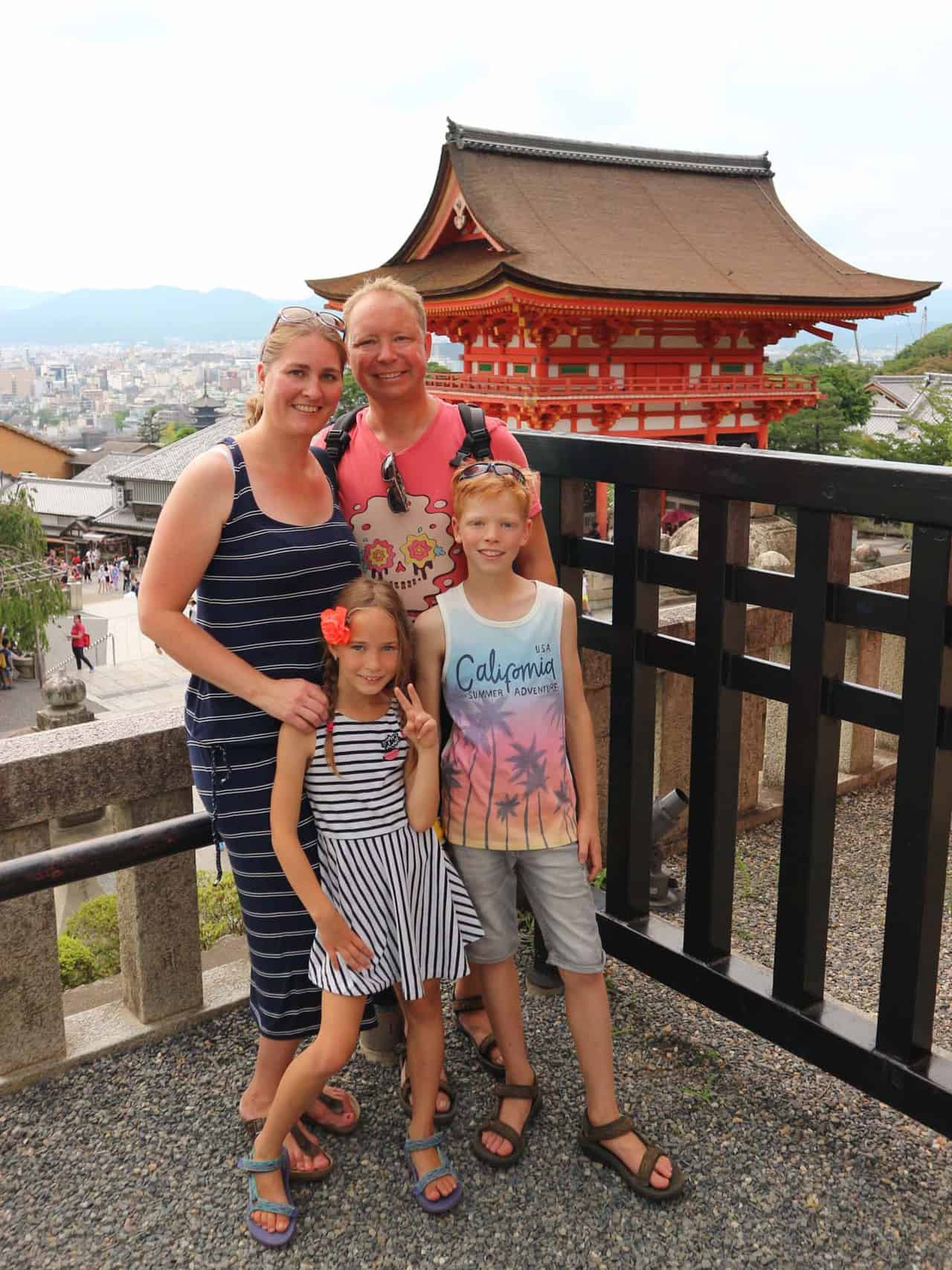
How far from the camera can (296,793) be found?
1.82m

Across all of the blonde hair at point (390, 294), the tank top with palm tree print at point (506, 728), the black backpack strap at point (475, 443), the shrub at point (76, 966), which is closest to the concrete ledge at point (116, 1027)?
the tank top with palm tree print at point (506, 728)

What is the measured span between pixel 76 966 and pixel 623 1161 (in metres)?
3.86

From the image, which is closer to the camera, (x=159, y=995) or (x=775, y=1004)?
(x=775, y=1004)

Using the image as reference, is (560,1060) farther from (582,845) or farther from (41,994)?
(41,994)

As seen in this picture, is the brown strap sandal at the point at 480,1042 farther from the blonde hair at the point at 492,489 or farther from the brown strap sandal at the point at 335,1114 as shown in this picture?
the blonde hair at the point at 492,489

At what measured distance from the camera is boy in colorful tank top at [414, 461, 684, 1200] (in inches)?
74.7

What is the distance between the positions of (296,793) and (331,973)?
1.02 ft

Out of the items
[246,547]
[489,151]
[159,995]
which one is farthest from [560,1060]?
[489,151]

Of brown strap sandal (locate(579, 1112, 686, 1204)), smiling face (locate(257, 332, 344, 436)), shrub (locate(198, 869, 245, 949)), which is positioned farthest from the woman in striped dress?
shrub (locate(198, 869, 245, 949))

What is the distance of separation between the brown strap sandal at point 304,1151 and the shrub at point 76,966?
10.9 ft

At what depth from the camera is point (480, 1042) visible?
2.32 metres

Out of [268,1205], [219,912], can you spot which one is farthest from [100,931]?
[268,1205]

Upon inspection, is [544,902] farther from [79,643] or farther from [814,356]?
[814,356]

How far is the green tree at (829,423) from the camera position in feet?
104
